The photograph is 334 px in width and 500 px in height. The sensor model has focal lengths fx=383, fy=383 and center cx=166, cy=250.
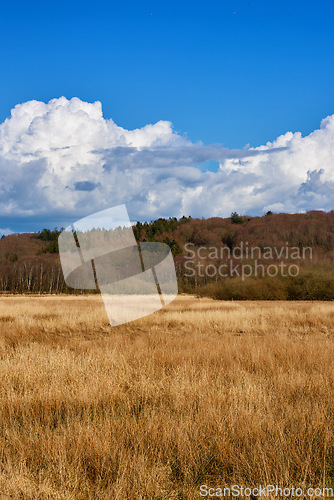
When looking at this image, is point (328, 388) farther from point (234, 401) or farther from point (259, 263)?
point (259, 263)

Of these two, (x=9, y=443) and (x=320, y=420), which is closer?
(x=9, y=443)

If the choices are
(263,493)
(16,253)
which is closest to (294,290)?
(263,493)

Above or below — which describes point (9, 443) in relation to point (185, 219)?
below

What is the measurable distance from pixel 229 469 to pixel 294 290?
1854 inches

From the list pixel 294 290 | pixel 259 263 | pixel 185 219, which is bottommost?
pixel 294 290

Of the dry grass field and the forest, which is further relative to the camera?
the forest

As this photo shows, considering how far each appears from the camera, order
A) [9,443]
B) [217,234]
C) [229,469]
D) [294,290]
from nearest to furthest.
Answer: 1. [229,469]
2. [9,443]
3. [294,290]
4. [217,234]

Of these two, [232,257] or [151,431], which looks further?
[232,257]

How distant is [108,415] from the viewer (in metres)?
4.65

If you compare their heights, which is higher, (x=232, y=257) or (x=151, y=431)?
(x=232, y=257)

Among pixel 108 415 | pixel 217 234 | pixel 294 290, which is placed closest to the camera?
pixel 108 415

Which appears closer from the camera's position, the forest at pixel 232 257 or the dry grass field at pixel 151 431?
the dry grass field at pixel 151 431

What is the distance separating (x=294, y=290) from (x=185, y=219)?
3047 inches

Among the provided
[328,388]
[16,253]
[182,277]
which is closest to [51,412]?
[328,388]
